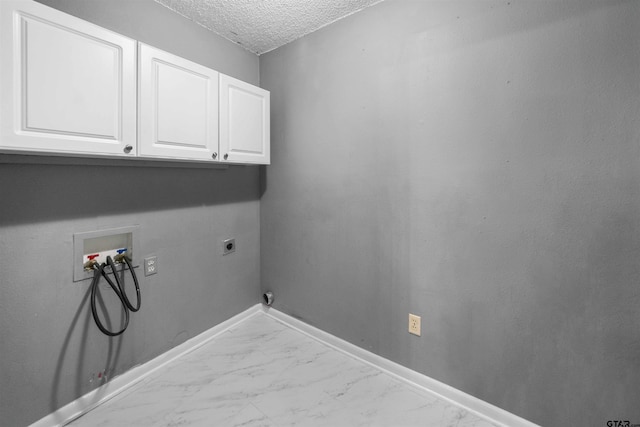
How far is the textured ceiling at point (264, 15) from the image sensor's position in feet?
5.66

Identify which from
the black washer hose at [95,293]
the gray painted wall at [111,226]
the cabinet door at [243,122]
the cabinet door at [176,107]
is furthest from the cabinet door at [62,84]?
the black washer hose at [95,293]

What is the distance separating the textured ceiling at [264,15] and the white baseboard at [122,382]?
222cm

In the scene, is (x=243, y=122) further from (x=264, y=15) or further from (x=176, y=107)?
(x=264, y=15)

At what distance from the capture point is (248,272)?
2.45m

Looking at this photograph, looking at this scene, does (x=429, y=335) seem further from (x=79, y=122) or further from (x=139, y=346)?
(x=79, y=122)

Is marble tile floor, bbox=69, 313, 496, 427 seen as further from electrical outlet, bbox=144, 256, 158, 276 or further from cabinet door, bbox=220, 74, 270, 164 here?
cabinet door, bbox=220, 74, 270, 164

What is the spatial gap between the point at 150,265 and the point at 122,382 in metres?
0.68

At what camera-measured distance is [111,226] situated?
5.14 feet

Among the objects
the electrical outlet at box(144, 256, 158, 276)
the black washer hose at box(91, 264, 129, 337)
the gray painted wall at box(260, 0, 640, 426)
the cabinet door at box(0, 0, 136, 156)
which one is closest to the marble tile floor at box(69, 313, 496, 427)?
the gray painted wall at box(260, 0, 640, 426)

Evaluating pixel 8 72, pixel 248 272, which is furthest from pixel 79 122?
pixel 248 272

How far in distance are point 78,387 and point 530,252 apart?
238 cm

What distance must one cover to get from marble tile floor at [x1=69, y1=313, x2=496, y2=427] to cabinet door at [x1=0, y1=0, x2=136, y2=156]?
1.35 metres

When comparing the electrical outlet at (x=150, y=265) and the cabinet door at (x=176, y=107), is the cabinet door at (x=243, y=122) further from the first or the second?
the electrical outlet at (x=150, y=265)

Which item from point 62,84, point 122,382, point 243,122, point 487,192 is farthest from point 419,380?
point 62,84
